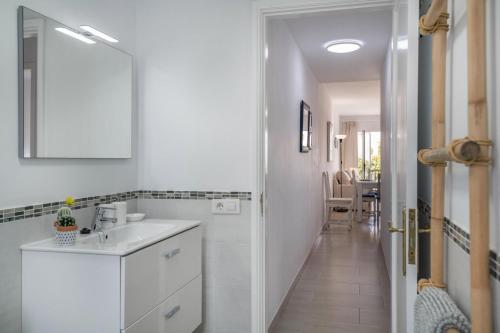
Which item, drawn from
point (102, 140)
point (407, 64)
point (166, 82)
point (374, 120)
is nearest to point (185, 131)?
point (166, 82)

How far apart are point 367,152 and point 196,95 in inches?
396

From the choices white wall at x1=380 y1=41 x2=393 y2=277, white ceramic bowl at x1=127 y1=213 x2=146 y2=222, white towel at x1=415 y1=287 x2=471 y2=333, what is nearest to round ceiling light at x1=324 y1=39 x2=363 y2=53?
white wall at x1=380 y1=41 x2=393 y2=277

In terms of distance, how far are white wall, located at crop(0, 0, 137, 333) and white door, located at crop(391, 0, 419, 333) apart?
5.40 ft

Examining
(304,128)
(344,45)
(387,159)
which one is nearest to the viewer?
(344,45)

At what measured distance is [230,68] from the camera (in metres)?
2.53

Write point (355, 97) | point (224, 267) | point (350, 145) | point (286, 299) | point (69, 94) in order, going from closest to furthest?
point (69, 94) → point (224, 267) → point (286, 299) → point (355, 97) → point (350, 145)

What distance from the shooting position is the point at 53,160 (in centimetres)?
195

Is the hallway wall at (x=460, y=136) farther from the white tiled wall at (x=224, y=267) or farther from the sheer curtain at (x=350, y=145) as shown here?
the sheer curtain at (x=350, y=145)

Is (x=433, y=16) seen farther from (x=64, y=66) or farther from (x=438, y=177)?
(x=64, y=66)

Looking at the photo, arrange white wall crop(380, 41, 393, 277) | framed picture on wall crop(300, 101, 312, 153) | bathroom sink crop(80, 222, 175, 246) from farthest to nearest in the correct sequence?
framed picture on wall crop(300, 101, 312, 153) < white wall crop(380, 41, 393, 277) < bathroom sink crop(80, 222, 175, 246)

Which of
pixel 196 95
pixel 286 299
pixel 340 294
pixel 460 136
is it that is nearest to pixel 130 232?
pixel 196 95

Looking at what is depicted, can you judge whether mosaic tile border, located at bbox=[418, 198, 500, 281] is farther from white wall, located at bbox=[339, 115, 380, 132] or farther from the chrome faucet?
white wall, located at bbox=[339, 115, 380, 132]

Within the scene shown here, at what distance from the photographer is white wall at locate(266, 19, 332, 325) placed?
295cm

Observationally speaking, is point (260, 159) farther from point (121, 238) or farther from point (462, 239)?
point (462, 239)
